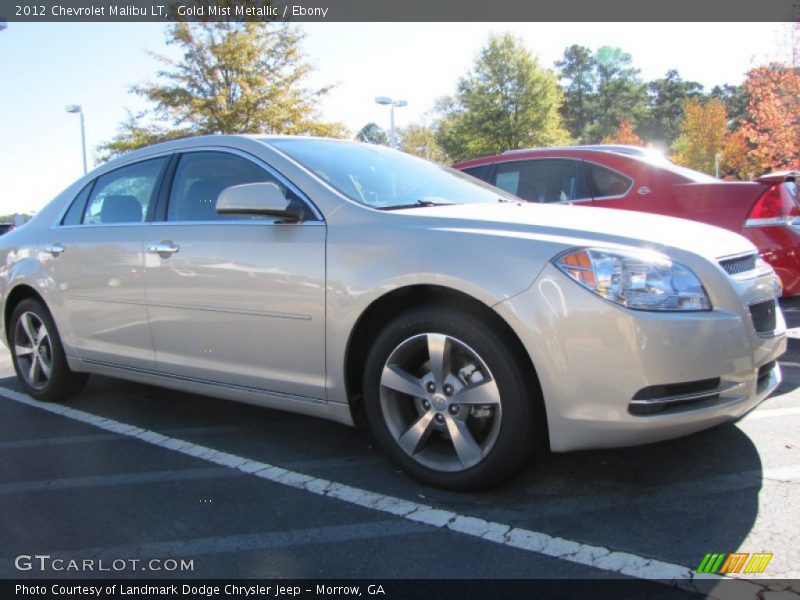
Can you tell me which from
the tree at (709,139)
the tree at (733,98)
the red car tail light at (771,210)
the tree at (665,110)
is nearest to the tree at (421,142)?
the tree at (709,139)

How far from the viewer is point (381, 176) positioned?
11.4ft

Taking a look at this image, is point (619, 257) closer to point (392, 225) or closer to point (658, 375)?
point (658, 375)

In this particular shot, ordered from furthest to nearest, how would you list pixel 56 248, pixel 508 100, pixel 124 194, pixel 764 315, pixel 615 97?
pixel 615 97, pixel 508 100, pixel 56 248, pixel 124 194, pixel 764 315

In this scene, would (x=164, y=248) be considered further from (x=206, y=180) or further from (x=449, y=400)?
(x=449, y=400)

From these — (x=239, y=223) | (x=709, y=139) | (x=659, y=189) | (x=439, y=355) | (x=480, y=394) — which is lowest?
(x=480, y=394)

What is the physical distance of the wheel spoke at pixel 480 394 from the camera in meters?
2.54

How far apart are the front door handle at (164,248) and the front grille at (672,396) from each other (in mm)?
2446

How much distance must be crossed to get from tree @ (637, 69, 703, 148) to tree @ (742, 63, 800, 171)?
5295 cm

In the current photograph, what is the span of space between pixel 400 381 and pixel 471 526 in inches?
25.9

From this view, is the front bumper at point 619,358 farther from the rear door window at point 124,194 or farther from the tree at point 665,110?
the tree at point 665,110

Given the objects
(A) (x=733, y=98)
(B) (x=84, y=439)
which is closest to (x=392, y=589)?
(B) (x=84, y=439)

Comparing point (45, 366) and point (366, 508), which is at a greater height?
point (45, 366)

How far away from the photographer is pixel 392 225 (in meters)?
2.84

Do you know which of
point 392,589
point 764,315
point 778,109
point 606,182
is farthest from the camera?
point 778,109
